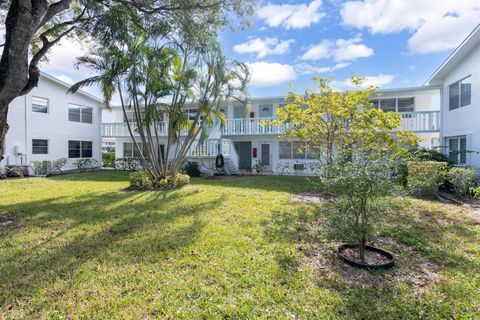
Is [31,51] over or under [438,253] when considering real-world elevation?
over

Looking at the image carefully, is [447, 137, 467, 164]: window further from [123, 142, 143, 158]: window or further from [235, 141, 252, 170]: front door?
[123, 142, 143, 158]: window

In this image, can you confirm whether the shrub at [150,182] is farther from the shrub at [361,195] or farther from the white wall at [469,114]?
the white wall at [469,114]

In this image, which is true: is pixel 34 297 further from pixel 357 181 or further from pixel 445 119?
pixel 445 119

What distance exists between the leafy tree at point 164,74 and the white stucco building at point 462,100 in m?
9.08

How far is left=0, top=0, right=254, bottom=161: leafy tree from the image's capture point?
5602 mm

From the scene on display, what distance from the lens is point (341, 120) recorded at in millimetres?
9867

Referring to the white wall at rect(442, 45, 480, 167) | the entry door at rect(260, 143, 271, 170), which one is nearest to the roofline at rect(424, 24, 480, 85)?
the white wall at rect(442, 45, 480, 167)

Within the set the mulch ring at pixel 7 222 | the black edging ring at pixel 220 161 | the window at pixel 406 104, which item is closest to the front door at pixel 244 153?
the black edging ring at pixel 220 161

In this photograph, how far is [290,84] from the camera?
10.7 metres

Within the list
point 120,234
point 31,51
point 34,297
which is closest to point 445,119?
point 120,234

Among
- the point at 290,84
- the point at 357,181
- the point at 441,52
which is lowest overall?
the point at 357,181

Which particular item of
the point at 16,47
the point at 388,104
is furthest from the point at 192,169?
the point at 388,104

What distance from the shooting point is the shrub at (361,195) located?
12.7ft

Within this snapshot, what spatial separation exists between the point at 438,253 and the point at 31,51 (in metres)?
14.5
